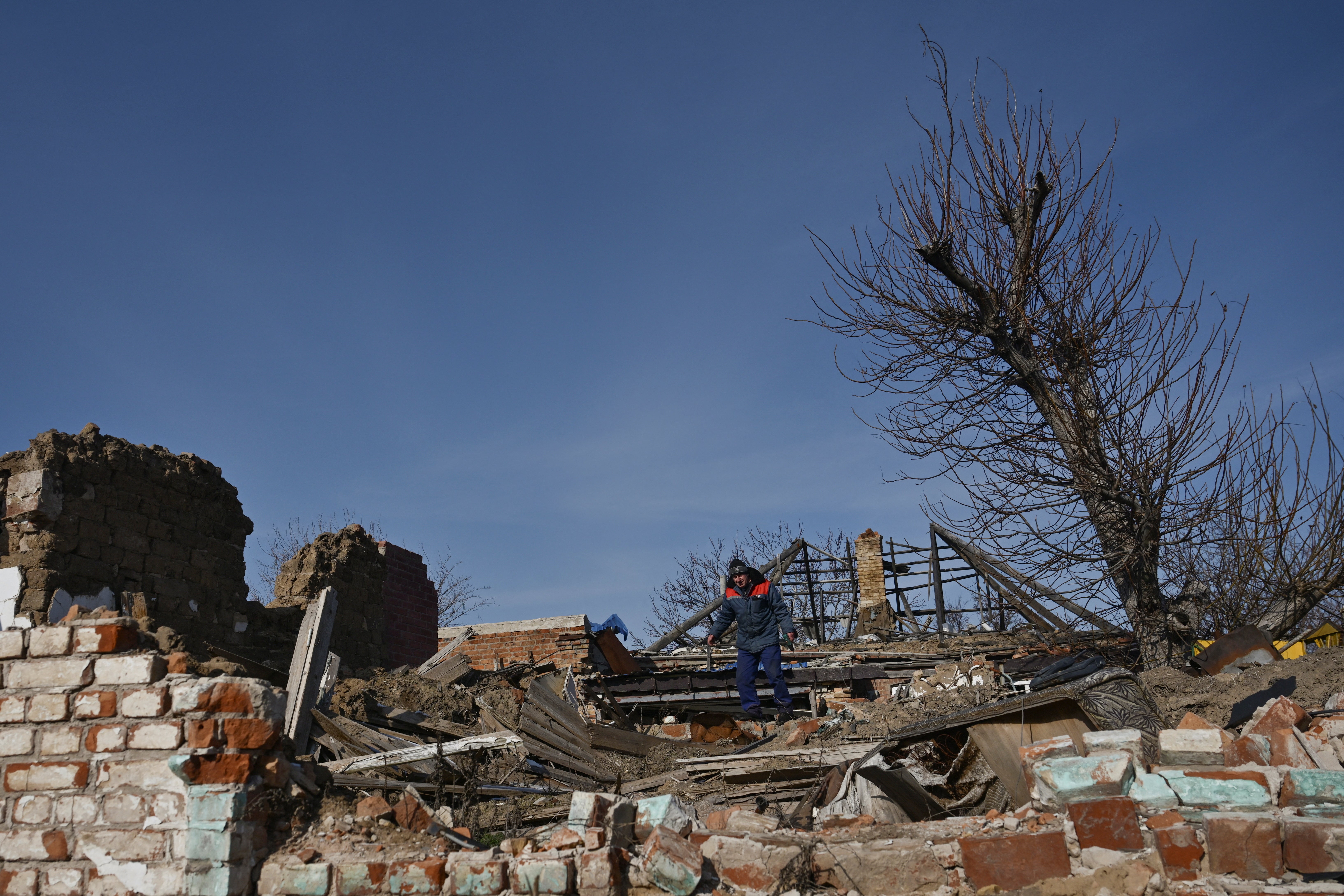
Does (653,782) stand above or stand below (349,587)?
below

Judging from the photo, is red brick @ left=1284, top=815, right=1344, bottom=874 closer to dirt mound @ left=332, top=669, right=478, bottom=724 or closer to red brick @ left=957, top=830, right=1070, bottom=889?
red brick @ left=957, top=830, right=1070, bottom=889

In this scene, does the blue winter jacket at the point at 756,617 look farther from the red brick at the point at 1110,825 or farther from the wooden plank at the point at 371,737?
the red brick at the point at 1110,825

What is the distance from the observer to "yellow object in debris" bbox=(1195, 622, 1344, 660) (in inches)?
285

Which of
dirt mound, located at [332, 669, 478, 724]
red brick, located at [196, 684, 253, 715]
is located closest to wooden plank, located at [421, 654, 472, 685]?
dirt mound, located at [332, 669, 478, 724]

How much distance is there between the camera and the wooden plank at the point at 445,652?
31.2 feet

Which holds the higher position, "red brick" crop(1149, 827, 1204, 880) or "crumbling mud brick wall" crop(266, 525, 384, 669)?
"crumbling mud brick wall" crop(266, 525, 384, 669)

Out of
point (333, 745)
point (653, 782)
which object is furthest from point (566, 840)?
point (333, 745)

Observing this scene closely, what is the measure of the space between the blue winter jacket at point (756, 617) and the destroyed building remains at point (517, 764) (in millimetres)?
873

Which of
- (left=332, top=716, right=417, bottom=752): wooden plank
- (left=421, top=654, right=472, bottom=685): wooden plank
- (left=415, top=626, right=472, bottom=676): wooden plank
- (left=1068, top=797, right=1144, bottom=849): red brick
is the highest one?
(left=415, top=626, right=472, bottom=676): wooden plank

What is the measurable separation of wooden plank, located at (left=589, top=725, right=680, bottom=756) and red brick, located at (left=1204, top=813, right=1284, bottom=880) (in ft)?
16.8

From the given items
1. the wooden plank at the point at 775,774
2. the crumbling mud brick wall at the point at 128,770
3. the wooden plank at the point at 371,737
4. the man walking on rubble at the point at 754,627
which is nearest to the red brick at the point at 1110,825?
the wooden plank at the point at 775,774

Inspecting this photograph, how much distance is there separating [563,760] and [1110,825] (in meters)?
4.85

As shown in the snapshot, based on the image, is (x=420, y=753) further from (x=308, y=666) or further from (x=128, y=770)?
(x=128, y=770)

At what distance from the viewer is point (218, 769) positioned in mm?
3400
